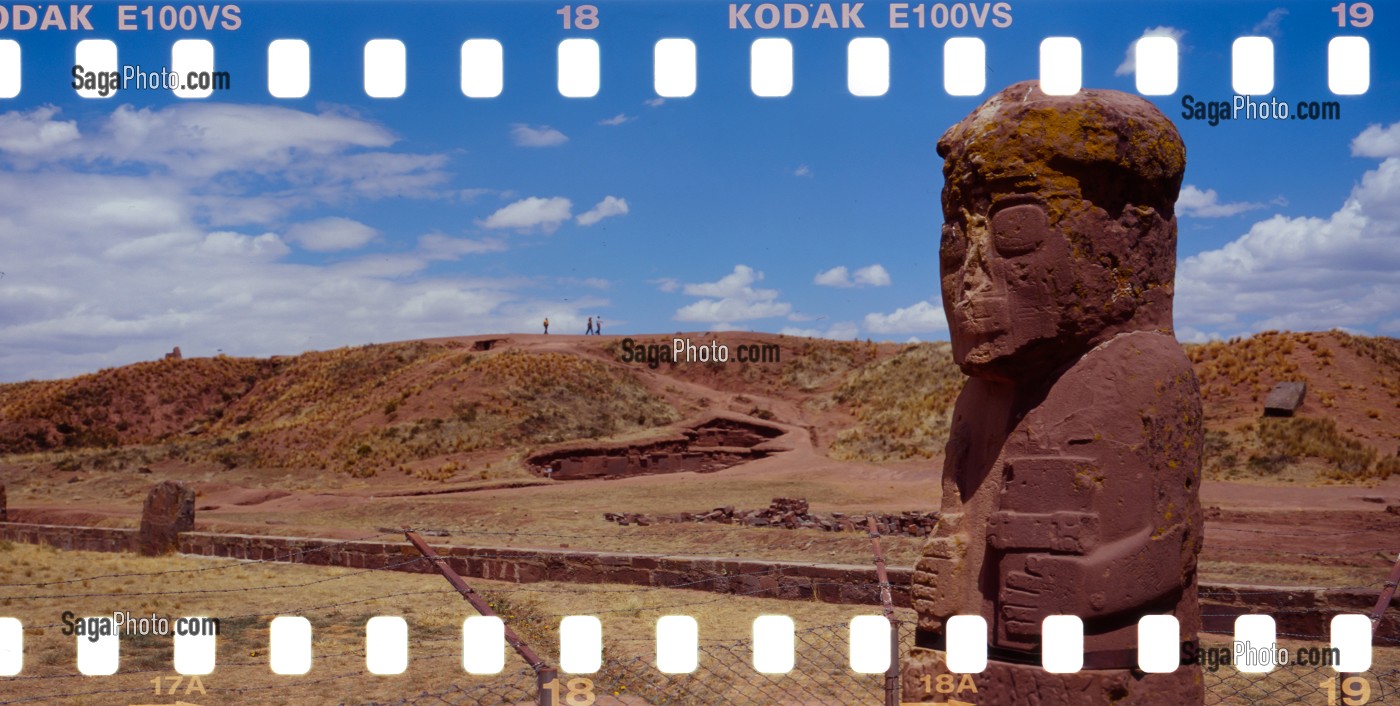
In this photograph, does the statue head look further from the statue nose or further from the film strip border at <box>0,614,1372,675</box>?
the film strip border at <box>0,614,1372,675</box>

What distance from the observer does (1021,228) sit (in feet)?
14.7

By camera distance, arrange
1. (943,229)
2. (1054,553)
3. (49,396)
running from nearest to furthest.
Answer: (1054,553)
(943,229)
(49,396)

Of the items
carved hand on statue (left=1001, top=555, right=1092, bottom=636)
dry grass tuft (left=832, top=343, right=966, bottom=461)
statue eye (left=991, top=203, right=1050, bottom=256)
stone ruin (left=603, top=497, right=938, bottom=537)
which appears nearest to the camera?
carved hand on statue (left=1001, top=555, right=1092, bottom=636)

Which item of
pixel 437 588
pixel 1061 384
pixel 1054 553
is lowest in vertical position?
pixel 437 588

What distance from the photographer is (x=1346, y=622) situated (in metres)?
6.24

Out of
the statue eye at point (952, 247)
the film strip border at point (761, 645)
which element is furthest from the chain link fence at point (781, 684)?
the statue eye at point (952, 247)

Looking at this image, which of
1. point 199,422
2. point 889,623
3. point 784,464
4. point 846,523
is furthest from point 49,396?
point 889,623

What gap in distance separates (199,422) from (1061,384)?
6685 centimetres

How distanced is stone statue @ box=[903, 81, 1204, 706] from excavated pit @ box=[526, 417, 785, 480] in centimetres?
3068

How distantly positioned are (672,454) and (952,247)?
33.1 m

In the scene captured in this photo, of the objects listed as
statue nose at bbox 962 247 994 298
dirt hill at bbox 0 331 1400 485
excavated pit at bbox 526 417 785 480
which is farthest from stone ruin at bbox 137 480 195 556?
statue nose at bbox 962 247 994 298

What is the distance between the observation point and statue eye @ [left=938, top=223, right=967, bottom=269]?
4816mm

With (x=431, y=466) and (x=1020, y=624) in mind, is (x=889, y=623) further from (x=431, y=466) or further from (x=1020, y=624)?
(x=431, y=466)

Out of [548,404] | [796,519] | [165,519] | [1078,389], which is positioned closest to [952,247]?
[1078,389]
